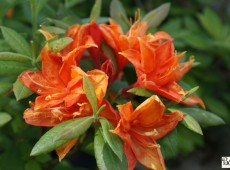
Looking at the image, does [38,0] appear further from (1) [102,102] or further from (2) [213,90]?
(2) [213,90]

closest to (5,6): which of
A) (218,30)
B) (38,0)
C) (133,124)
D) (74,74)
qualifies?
(38,0)

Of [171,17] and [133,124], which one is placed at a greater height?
[133,124]

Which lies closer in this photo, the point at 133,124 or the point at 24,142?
the point at 133,124

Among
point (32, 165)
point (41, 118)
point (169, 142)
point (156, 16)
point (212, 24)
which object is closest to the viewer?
point (41, 118)

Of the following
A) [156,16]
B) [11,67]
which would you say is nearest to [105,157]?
[11,67]

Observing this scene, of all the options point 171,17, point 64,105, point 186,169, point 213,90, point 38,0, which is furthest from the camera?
point 186,169

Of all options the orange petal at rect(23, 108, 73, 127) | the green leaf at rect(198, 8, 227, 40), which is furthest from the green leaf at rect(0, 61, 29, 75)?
the green leaf at rect(198, 8, 227, 40)

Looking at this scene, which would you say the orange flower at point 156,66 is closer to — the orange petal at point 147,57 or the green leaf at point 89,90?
the orange petal at point 147,57

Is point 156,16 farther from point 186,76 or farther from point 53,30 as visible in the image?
point 53,30
